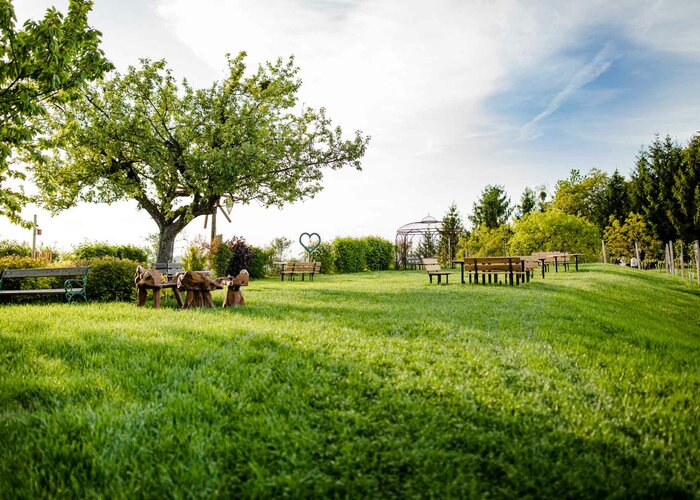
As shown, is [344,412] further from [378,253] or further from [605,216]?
[605,216]

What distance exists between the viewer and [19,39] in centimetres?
600

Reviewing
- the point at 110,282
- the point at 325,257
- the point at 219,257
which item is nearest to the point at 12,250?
the point at 219,257

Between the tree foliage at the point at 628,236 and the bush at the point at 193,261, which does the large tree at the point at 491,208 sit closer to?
the tree foliage at the point at 628,236

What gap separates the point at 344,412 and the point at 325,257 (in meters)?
21.4

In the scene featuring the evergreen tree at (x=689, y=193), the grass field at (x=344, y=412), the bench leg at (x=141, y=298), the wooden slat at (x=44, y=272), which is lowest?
the grass field at (x=344, y=412)

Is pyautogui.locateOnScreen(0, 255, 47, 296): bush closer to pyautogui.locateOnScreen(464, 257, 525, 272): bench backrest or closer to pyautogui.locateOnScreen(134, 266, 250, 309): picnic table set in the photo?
pyautogui.locateOnScreen(134, 266, 250, 309): picnic table set

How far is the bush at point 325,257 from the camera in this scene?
2419 cm

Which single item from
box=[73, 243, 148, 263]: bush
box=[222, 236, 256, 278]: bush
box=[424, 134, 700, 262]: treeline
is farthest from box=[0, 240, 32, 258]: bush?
box=[424, 134, 700, 262]: treeline

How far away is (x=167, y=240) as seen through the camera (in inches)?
567

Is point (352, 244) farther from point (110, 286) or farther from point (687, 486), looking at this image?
point (687, 486)

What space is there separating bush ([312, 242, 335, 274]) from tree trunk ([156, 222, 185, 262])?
34.2ft

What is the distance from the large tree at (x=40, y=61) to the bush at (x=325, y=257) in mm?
Answer: 17670

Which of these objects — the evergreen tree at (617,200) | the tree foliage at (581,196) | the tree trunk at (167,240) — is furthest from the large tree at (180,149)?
the tree foliage at (581,196)

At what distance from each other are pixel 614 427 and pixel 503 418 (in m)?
0.82
